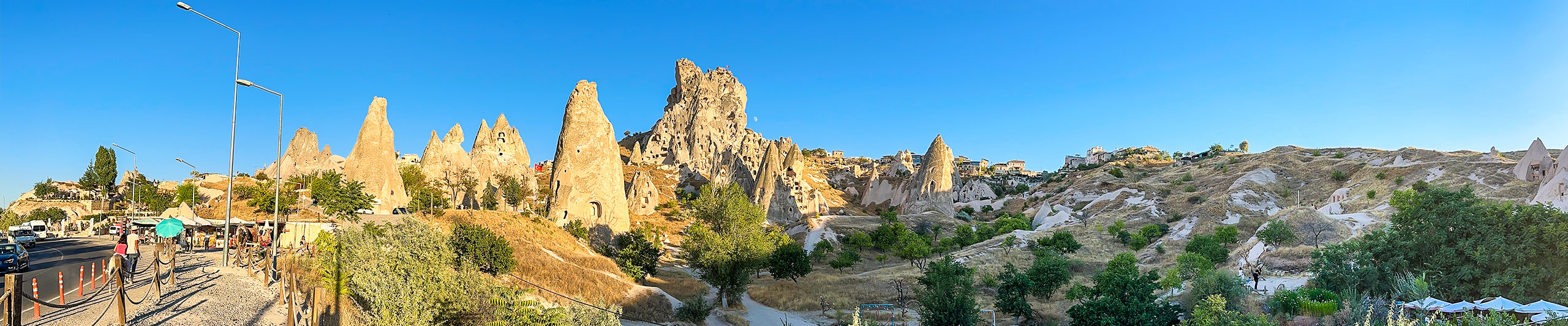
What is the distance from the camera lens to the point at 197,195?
61.6m

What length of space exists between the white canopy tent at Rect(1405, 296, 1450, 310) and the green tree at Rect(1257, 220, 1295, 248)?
18.4 meters

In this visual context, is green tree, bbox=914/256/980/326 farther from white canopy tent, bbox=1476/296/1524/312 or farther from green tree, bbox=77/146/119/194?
green tree, bbox=77/146/119/194

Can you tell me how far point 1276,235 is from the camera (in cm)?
3619

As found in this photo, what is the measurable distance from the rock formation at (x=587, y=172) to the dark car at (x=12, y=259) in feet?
67.6

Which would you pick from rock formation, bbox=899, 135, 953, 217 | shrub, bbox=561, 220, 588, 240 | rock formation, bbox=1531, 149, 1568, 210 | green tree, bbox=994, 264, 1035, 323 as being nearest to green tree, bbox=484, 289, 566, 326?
green tree, bbox=994, 264, 1035, 323

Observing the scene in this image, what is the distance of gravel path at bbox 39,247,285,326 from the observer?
1215 cm

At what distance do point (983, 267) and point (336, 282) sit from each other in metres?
33.6

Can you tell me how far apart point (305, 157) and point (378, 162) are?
930 inches

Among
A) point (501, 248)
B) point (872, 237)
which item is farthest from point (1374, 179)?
point (501, 248)

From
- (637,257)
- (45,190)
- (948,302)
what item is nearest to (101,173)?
(45,190)

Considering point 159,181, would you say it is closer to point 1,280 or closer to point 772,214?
point 772,214

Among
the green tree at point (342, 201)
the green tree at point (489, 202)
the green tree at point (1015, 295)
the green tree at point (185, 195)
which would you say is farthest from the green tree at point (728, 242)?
the green tree at point (185, 195)

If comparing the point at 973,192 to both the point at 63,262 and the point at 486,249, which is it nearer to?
the point at 486,249

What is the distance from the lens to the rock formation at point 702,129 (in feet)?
349
